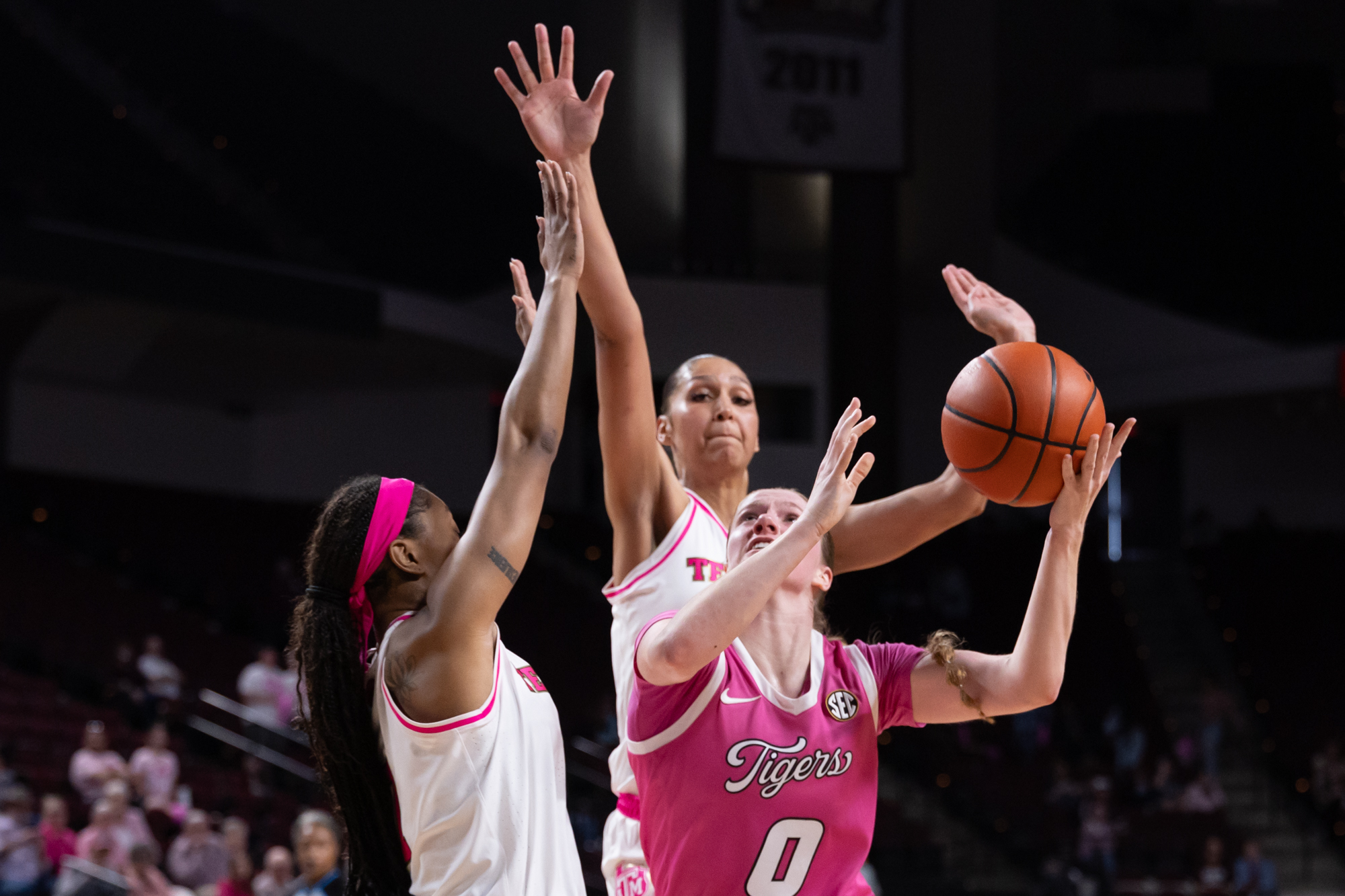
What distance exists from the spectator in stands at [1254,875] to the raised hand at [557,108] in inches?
400

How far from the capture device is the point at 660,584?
301 centimetres

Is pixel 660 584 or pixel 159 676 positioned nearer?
pixel 660 584

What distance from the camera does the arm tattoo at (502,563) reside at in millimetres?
2193

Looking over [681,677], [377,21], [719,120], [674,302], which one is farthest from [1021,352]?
[377,21]

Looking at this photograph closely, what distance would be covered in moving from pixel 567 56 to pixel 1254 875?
1062cm

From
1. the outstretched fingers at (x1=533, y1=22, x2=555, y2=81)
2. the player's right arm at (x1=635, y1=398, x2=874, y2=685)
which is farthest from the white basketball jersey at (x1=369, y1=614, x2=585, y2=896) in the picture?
the outstretched fingers at (x1=533, y1=22, x2=555, y2=81)

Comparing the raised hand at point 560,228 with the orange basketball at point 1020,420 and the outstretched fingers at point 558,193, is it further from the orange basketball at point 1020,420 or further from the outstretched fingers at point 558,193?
the orange basketball at point 1020,420

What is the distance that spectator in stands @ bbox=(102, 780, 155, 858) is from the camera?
754 centimetres

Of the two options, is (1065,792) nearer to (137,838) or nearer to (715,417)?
(137,838)

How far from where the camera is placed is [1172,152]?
18.6 metres

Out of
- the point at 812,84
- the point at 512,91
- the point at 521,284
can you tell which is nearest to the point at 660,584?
the point at 521,284

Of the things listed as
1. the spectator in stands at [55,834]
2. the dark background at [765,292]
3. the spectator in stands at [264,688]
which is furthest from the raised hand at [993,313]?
the dark background at [765,292]

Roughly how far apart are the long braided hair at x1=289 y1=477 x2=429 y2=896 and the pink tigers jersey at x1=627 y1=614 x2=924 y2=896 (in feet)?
1.49

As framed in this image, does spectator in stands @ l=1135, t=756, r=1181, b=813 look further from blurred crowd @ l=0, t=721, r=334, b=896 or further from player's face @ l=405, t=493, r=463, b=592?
player's face @ l=405, t=493, r=463, b=592
